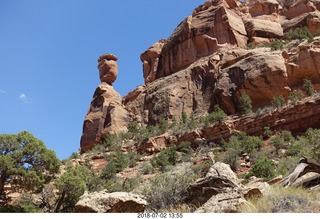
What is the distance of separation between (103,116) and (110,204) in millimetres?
37394

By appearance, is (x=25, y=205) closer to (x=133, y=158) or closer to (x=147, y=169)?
(x=147, y=169)

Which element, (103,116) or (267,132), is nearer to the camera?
(267,132)

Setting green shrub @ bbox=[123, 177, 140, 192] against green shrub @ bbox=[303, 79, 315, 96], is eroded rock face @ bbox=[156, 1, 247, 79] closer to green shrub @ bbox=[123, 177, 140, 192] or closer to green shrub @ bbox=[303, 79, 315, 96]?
green shrub @ bbox=[303, 79, 315, 96]

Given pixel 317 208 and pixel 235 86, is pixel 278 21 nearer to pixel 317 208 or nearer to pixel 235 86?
pixel 235 86

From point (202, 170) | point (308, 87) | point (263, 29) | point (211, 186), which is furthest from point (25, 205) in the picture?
point (263, 29)

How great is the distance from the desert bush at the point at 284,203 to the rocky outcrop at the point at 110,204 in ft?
8.48

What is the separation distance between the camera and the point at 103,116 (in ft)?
147

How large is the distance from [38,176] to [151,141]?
16133 mm

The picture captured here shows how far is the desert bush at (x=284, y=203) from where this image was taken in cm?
614

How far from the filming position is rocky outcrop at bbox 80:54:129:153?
4281 cm

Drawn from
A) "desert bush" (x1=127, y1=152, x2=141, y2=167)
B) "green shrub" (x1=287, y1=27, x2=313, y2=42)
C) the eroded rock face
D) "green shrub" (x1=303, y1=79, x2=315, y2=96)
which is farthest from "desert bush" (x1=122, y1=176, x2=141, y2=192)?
"green shrub" (x1=287, y1=27, x2=313, y2=42)

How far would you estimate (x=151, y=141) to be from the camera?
33.2m

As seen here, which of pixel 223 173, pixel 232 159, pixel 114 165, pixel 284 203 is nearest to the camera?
pixel 284 203

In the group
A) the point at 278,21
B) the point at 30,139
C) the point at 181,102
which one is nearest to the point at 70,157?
the point at 181,102
